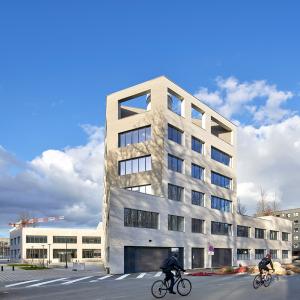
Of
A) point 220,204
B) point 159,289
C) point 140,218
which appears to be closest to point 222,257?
point 220,204

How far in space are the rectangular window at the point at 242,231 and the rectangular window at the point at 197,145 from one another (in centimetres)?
1708

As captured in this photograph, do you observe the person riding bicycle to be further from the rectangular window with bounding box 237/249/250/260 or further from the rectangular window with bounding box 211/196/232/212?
the rectangular window with bounding box 237/249/250/260

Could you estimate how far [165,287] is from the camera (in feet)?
62.3

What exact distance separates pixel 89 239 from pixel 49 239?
10.1 meters

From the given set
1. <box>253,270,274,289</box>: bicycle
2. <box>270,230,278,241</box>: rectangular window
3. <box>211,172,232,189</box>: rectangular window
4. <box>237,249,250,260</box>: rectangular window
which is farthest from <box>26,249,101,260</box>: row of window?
<box>253,270,274,289</box>: bicycle

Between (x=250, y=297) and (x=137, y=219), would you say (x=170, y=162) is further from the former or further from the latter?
(x=250, y=297)

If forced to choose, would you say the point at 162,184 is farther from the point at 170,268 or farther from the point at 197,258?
the point at 170,268

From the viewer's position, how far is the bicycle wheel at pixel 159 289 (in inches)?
732

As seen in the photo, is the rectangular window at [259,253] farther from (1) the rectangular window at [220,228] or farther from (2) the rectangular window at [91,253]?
(2) the rectangular window at [91,253]

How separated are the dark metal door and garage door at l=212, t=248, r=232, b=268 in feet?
12.6

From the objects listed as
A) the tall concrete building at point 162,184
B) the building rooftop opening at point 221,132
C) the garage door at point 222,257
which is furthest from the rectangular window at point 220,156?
the garage door at point 222,257

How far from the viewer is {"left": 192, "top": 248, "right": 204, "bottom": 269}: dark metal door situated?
2227 inches

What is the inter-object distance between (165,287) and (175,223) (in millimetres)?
34577

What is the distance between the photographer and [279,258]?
88.4 m
